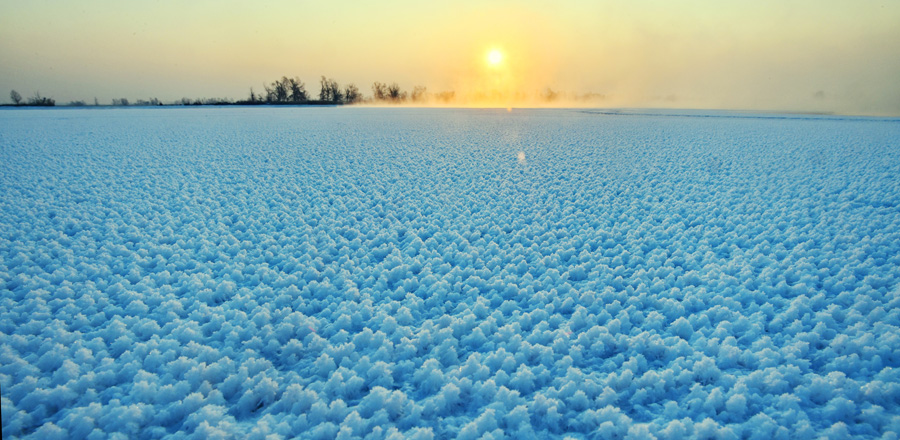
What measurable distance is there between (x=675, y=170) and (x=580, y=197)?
2437 millimetres

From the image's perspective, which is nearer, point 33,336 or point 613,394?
point 613,394

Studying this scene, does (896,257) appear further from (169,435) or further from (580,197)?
(169,435)

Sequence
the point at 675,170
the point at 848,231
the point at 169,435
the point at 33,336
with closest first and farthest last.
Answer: the point at 169,435
the point at 33,336
the point at 848,231
the point at 675,170

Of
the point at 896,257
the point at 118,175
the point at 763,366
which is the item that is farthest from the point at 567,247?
the point at 118,175

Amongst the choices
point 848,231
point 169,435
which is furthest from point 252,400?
A: point 848,231

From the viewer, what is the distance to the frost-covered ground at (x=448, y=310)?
67.4 inches

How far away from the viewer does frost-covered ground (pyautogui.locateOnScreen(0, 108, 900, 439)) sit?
171cm

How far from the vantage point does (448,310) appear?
8.19 feet

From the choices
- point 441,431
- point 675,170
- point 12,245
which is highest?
point 675,170

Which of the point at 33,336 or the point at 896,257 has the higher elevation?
the point at 896,257

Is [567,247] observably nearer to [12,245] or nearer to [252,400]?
[252,400]

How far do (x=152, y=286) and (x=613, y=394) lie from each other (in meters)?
2.68

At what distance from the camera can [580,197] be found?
4.70 meters

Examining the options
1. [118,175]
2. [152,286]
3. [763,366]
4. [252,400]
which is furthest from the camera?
[118,175]
